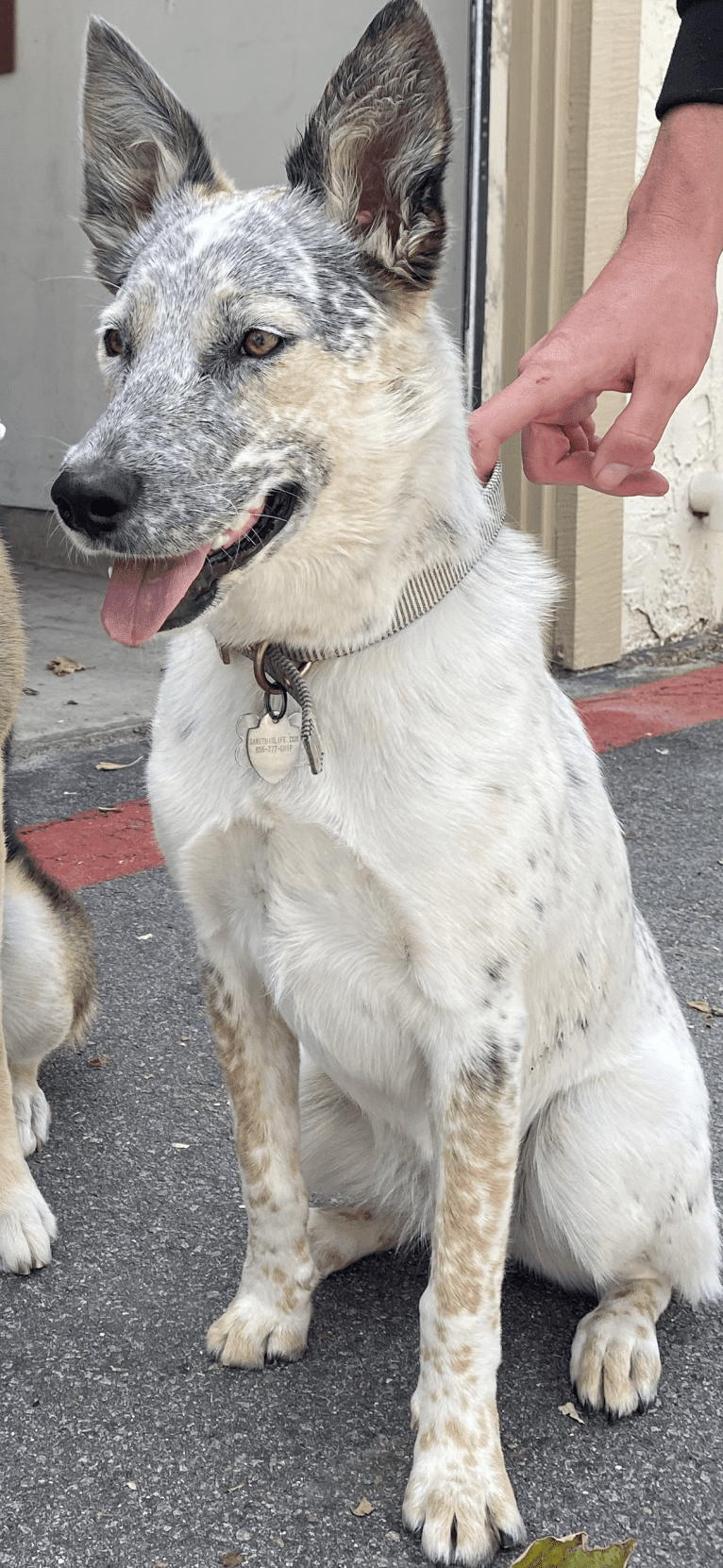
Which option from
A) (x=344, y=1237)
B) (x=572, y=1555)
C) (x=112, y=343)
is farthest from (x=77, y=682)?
(x=572, y=1555)

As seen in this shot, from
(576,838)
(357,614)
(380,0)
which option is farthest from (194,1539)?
(380,0)

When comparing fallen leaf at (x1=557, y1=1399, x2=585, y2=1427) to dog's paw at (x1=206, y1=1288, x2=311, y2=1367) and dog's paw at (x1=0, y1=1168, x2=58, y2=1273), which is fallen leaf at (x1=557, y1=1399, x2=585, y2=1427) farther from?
dog's paw at (x1=0, y1=1168, x2=58, y2=1273)

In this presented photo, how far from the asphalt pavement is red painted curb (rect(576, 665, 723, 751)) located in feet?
7.13

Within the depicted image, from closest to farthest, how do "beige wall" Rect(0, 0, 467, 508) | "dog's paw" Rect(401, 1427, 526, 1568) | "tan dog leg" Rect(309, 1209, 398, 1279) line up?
"dog's paw" Rect(401, 1427, 526, 1568) → "tan dog leg" Rect(309, 1209, 398, 1279) → "beige wall" Rect(0, 0, 467, 508)

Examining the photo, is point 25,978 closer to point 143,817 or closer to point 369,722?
point 369,722

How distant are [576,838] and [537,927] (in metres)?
0.17

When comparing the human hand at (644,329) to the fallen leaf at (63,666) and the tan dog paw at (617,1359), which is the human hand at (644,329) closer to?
the tan dog paw at (617,1359)

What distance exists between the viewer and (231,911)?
1.98 metres

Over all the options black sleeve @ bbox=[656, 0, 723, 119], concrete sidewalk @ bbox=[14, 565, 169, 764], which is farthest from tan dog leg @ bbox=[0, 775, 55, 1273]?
concrete sidewalk @ bbox=[14, 565, 169, 764]

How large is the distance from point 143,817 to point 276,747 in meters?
2.59

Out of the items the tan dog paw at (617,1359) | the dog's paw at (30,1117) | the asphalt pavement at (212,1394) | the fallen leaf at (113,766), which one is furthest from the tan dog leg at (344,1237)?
the fallen leaf at (113,766)

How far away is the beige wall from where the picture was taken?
5793mm

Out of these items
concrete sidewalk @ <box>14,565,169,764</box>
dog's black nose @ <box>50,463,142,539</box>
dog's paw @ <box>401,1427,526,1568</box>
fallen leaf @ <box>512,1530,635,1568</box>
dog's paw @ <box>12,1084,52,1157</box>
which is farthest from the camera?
concrete sidewalk @ <box>14,565,169,764</box>

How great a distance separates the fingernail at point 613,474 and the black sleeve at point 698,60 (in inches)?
21.7
